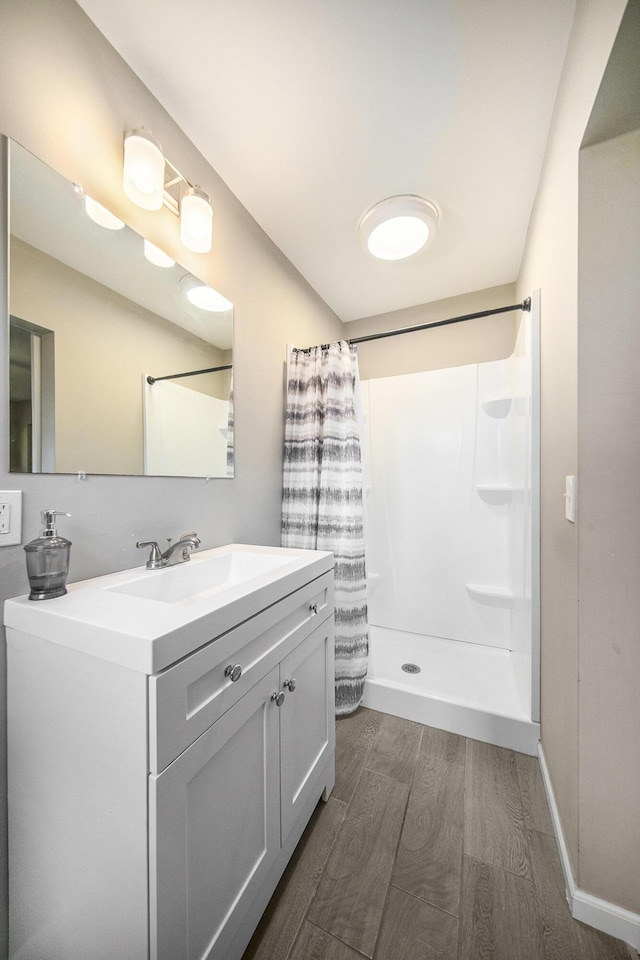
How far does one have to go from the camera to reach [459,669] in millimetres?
1903

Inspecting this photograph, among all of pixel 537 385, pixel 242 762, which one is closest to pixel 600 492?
pixel 537 385

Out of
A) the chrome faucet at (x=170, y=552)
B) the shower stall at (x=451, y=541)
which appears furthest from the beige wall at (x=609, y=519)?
the chrome faucet at (x=170, y=552)

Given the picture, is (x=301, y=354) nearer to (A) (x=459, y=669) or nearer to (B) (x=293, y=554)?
(B) (x=293, y=554)

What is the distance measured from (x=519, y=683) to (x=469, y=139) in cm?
233

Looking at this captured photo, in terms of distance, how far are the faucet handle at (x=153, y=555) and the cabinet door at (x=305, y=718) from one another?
19.3 inches

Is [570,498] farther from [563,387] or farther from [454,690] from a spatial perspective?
[454,690]

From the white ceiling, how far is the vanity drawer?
1631 millimetres

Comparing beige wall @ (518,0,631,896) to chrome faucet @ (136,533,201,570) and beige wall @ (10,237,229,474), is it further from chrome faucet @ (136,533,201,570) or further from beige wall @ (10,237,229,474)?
beige wall @ (10,237,229,474)

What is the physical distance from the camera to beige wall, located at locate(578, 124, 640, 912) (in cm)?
86

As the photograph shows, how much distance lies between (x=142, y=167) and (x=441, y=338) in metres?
Result: 1.93

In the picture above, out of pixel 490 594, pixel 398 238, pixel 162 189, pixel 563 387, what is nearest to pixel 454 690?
pixel 490 594

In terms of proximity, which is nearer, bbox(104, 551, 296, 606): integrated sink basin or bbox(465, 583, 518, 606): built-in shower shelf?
bbox(104, 551, 296, 606): integrated sink basin

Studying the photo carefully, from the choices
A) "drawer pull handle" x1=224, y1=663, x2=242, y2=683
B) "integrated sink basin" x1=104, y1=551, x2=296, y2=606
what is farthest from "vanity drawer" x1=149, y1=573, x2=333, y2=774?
"integrated sink basin" x1=104, y1=551, x2=296, y2=606

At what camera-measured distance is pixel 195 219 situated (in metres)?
1.25
